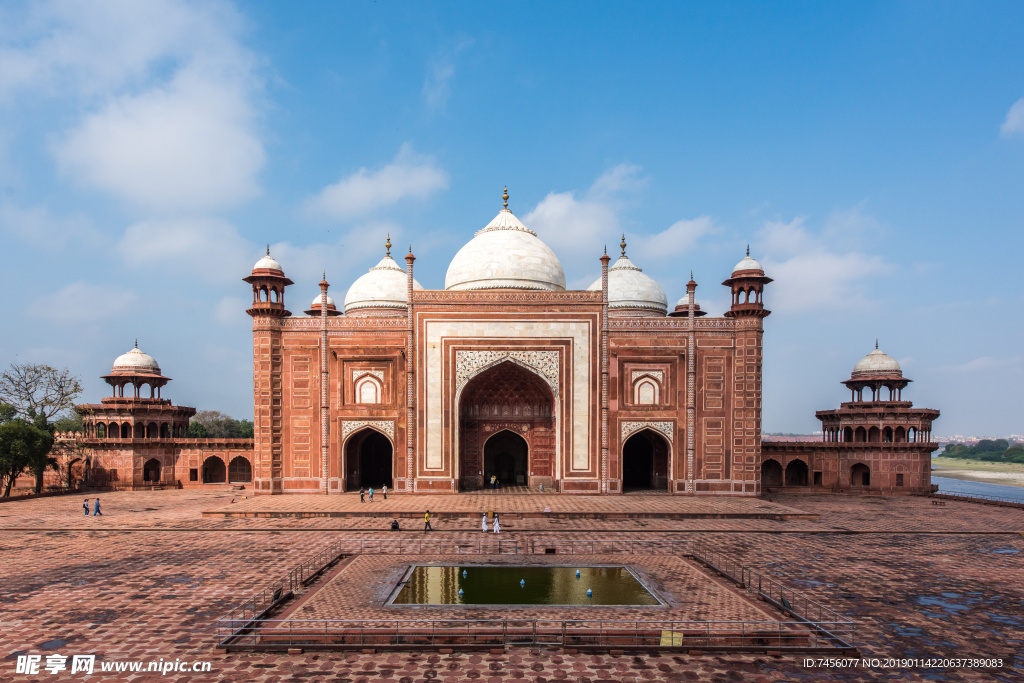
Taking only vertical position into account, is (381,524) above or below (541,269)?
below

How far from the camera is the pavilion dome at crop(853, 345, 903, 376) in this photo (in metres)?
27.3

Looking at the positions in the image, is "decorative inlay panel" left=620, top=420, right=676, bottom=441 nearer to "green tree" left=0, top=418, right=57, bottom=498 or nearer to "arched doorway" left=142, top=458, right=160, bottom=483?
"arched doorway" left=142, top=458, right=160, bottom=483

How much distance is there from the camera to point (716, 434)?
22.8m

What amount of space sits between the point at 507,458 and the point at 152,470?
688 inches

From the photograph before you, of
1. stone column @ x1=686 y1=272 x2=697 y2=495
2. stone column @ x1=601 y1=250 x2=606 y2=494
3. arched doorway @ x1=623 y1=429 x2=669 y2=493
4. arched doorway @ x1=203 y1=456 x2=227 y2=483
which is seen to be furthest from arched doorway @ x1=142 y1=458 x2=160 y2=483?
stone column @ x1=686 y1=272 x2=697 y2=495

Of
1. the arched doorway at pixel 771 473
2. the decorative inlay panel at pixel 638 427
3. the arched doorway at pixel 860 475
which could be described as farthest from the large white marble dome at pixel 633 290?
the arched doorway at pixel 860 475

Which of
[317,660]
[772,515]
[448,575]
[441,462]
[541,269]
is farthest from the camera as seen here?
[541,269]

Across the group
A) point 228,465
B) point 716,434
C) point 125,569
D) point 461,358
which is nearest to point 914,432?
point 716,434

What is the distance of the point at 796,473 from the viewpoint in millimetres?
27672

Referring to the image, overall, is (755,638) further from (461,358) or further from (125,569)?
(461,358)

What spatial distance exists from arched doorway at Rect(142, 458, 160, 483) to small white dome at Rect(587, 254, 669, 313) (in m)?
23.3

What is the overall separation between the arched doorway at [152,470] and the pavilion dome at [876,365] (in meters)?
34.4

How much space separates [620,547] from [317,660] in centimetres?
843

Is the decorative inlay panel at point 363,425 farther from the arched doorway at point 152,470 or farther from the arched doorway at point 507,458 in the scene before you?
the arched doorway at point 152,470
